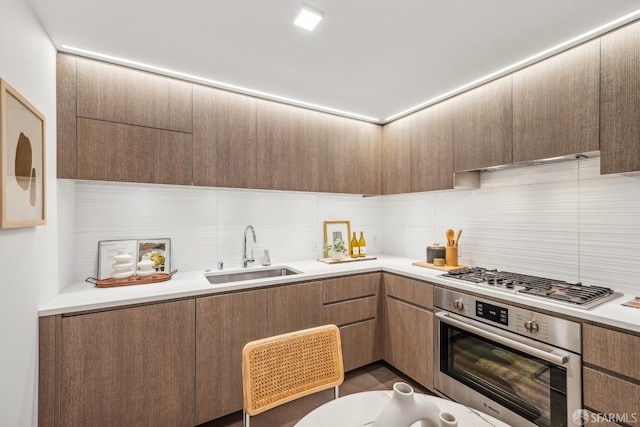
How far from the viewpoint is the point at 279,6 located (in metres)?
1.42

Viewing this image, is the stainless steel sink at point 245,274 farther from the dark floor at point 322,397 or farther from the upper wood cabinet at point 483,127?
the upper wood cabinet at point 483,127

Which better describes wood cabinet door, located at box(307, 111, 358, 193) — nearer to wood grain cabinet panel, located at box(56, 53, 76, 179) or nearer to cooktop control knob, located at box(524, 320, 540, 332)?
wood grain cabinet panel, located at box(56, 53, 76, 179)

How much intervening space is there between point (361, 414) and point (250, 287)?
4.22ft

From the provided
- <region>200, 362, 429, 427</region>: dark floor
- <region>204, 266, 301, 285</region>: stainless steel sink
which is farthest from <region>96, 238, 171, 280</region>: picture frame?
<region>200, 362, 429, 427</region>: dark floor

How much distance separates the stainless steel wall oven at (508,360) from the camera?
148cm

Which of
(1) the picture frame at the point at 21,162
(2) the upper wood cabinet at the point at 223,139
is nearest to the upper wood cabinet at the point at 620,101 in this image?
(2) the upper wood cabinet at the point at 223,139

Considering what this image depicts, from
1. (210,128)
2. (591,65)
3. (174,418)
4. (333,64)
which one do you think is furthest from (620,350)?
(210,128)

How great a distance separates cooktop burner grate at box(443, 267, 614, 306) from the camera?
5.20 ft

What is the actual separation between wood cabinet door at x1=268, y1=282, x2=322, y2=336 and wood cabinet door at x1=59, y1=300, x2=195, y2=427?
551mm

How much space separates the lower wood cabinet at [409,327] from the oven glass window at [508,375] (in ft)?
0.48

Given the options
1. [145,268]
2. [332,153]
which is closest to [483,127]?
[332,153]

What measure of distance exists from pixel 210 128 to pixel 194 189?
543mm

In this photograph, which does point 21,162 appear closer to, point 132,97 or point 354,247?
point 132,97

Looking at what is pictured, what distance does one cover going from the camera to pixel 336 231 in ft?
10.5
